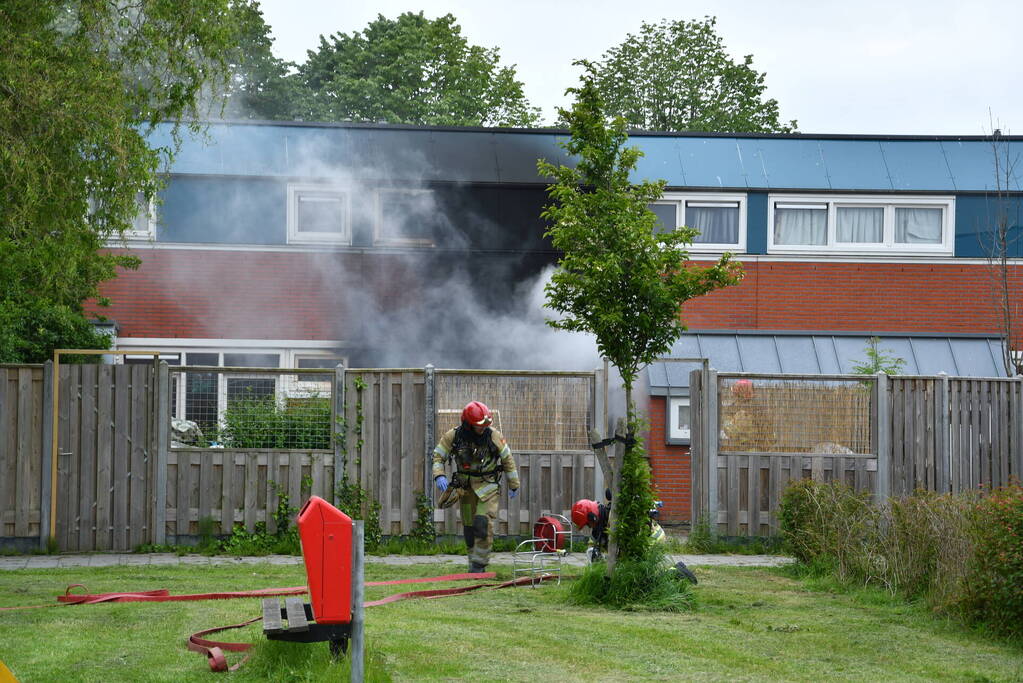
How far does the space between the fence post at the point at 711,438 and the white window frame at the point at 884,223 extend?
669 cm

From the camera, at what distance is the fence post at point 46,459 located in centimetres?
1377

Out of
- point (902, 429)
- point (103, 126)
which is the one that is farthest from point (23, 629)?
point (902, 429)

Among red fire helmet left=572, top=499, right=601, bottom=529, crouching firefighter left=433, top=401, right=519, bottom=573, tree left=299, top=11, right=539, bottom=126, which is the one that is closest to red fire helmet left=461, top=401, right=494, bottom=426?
crouching firefighter left=433, top=401, right=519, bottom=573

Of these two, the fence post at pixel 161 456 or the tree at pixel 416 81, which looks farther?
the tree at pixel 416 81

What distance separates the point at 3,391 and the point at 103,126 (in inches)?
169

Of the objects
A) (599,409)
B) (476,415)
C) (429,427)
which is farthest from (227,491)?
(599,409)

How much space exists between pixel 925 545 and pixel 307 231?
40.6 feet

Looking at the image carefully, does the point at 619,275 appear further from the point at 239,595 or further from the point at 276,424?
the point at 276,424

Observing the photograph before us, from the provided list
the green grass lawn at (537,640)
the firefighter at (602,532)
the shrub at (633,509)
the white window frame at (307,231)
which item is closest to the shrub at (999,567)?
the green grass lawn at (537,640)

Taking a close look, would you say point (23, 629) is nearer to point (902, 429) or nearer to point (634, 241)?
point (634, 241)

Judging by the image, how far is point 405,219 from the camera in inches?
800

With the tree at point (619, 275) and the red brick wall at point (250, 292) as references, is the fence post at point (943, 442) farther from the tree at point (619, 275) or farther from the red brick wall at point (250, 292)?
the red brick wall at point (250, 292)

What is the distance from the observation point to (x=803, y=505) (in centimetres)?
1227

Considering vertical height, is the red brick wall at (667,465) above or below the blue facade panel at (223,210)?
below
